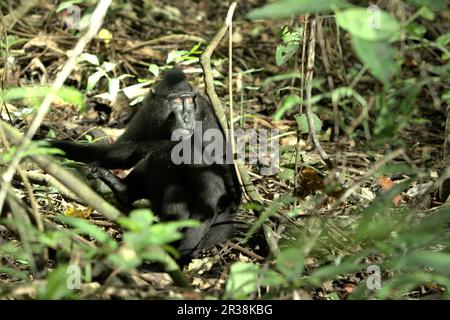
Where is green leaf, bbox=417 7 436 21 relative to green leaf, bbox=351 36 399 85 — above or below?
above

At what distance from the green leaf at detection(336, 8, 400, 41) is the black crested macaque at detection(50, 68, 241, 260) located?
311 centimetres

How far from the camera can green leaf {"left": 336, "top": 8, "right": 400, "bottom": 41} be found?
2.50 metres

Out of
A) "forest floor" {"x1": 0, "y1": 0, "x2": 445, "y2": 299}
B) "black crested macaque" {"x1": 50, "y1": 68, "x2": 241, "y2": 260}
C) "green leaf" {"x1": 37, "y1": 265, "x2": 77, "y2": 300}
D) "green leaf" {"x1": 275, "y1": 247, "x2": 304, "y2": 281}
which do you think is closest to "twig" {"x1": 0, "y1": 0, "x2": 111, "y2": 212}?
"green leaf" {"x1": 37, "y1": 265, "x2": 77, "y2": 300}

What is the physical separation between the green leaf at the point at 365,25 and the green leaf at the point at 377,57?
25mm

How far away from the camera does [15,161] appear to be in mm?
3012

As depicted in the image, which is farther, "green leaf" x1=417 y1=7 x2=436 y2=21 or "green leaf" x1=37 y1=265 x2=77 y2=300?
"green leaf" x1=417 y1=7 x2=436 y2=21

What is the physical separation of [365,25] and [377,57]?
0.14 meters

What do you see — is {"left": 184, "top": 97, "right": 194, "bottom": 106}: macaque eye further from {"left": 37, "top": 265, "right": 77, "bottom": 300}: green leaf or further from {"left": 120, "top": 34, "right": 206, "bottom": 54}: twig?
{"left": 120, "top": 34, "right": 206, "bottom": 54}: twig

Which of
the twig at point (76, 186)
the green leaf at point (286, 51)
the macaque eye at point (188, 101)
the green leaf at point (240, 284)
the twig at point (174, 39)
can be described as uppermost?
the twig at point (174, 39)

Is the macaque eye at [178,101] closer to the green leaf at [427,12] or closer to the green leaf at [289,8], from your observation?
the green leaf at [427,12]

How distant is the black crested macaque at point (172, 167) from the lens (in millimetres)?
5582

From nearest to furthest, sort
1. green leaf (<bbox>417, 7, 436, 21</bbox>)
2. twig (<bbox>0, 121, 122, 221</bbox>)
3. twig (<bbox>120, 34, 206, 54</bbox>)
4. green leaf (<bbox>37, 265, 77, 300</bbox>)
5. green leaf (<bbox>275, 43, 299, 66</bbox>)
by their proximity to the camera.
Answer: green leaf (<bbox>37, 265, 77, 300</bbox>)
twig (<bbox>0, 121, 122, 221</bbox>)
green leaf (<bbox>417, 7, 436, 21</bbox>)
green leaf (<bbox>275, 43, 299, 66</bbox>)
twig (<bbox>120, 34, 206, 54</bbox>)

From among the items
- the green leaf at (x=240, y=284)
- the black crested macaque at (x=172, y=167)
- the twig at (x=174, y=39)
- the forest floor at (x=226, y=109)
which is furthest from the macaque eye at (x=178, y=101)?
the twig at (x=174, y=39)
